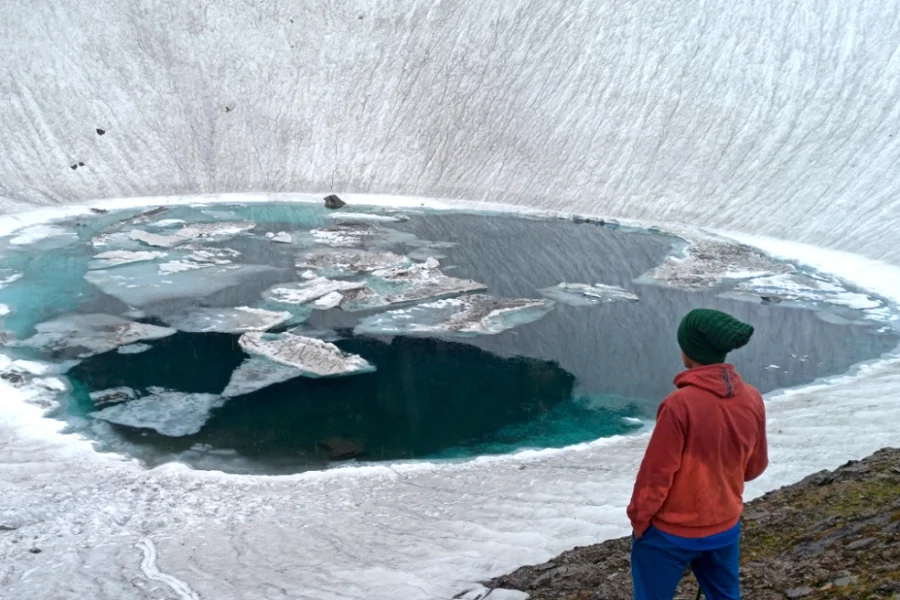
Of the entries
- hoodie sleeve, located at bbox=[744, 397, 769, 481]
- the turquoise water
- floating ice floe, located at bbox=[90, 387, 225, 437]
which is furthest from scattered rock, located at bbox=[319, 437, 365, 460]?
hoodie sleeve, located at bbox=[744, 397, 769, 481]

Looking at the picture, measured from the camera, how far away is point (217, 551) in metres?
7.34

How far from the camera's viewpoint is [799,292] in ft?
61.5

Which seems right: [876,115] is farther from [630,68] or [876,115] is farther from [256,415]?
[256,415]

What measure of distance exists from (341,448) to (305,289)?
768 centimetres

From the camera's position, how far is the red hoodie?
135 inches

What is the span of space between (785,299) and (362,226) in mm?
11767

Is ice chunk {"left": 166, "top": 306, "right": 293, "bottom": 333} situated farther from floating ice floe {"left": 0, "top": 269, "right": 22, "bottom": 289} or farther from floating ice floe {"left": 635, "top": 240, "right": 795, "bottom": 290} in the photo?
floating ice floe {"left": 635, "top": 240, "right": 795, "bottom": 290}

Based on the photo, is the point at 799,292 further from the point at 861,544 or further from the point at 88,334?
the point at 861,544

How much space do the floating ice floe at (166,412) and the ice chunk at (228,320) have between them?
9.89 feet

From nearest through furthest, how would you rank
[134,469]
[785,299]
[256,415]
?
[134,469] → [256,415] → [785,299]

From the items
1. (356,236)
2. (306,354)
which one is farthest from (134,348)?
(356,236)

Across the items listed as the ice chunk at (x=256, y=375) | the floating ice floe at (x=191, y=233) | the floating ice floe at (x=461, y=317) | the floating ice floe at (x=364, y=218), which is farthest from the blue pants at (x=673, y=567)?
the floating ice floe at (x=364, y=218)

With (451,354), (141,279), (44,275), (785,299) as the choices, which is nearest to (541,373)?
(451,354)

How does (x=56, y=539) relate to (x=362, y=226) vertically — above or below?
below
